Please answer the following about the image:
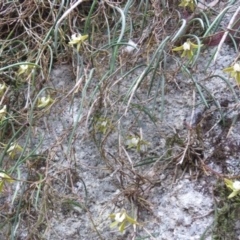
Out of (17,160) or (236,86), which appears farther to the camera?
(17,160)

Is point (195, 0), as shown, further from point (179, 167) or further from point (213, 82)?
point (179, 167)

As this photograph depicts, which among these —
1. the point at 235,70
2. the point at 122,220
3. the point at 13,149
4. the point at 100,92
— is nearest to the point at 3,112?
the point at 13,149

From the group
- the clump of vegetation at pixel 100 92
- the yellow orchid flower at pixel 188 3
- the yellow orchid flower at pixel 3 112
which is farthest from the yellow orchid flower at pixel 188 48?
the yellow orchid flower at pixel 3 112

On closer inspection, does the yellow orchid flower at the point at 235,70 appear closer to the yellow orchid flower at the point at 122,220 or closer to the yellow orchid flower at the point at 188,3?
the yellow orchid flower at the point at 188,3

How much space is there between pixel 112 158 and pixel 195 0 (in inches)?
15.2

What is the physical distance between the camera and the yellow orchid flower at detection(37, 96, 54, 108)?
3.76 feet

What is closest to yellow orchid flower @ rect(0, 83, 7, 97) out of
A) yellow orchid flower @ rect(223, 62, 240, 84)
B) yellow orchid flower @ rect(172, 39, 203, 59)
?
yellow orchid flower @ rect(172, 39, 203, 59)

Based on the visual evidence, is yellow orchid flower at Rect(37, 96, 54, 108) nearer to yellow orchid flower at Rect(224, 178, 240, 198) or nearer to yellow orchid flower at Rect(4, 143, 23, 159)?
yellow orchid flower at Rect(4, 143, 23, 159)

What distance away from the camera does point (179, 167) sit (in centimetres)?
104

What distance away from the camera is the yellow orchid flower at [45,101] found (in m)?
1.15

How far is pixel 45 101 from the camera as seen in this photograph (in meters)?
1.15

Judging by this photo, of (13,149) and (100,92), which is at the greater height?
(100,92)

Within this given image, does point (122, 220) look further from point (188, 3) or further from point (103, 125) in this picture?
point (188, 3)

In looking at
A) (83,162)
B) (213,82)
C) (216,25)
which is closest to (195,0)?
(216,25)
